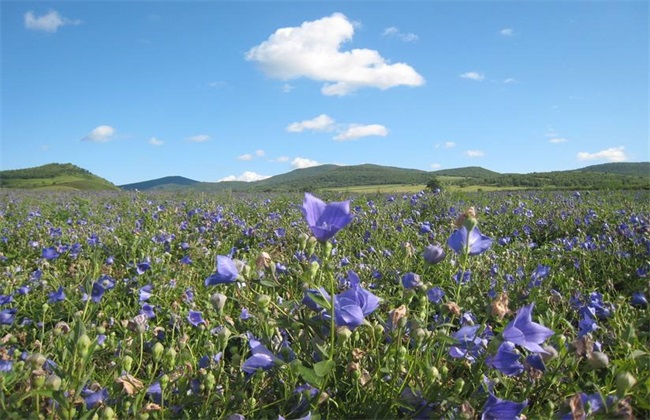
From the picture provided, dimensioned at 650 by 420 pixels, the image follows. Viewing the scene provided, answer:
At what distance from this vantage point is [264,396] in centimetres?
146

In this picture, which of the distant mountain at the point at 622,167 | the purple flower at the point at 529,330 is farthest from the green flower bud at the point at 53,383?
the distant mountain at the point at 622,167

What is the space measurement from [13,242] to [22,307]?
2.42 metres

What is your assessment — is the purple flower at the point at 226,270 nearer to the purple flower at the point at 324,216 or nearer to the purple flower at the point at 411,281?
the purple flower at the point at 324,216

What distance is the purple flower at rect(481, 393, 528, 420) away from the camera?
42.9 inches

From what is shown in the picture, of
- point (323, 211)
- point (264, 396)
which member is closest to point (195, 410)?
point (264, 396)

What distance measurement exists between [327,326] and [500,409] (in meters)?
0.48

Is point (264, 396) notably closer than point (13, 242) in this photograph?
Yes

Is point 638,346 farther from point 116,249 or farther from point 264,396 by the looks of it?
point 116,249

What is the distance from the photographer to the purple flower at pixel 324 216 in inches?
45.0

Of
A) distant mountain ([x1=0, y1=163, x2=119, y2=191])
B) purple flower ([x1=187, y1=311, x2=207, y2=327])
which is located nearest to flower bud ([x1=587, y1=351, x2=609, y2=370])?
purple flower ([x1=187, y1=311, x2=207, y2=327])

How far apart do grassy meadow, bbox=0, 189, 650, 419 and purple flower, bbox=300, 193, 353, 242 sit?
2.3 inches

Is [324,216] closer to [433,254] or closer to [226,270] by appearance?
[226,270]

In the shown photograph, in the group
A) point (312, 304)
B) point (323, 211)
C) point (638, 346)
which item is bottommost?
point (638, 346)

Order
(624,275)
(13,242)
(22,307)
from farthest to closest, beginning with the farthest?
1. (13,242)
2. (624,275)
3. (22,307)
